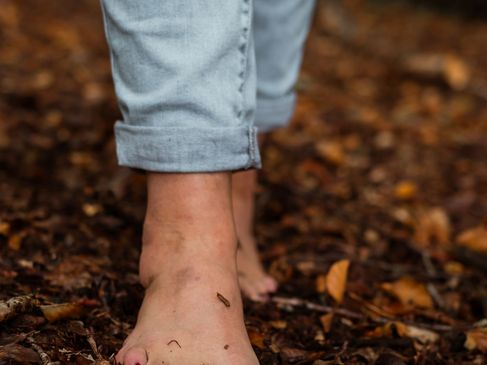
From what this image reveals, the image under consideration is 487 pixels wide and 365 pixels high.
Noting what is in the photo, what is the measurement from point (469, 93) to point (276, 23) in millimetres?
2173

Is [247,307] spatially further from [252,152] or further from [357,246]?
[357,246]

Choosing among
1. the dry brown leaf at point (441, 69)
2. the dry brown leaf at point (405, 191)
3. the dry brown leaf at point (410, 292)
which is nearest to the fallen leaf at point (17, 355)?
the dry brown leaf at point (410, 292)

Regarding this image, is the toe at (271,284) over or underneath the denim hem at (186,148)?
underneath

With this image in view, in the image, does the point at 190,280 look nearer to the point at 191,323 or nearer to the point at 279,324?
the point at 191,323

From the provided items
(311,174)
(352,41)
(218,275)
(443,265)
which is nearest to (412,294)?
(443,265)

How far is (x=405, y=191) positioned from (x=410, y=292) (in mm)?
774

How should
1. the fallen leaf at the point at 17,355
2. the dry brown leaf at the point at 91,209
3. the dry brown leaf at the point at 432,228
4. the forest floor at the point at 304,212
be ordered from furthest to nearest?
the dry brown leaf at the point at 432,228
the dry brown leaf at the point at 91,209
the forest floor at the point at 304,212
the fallen leaf at the point at 17,355

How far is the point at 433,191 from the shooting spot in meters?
2.00

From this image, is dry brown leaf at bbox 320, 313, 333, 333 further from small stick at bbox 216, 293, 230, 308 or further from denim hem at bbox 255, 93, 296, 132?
denim hem at bbox 255, 93, 296, 132

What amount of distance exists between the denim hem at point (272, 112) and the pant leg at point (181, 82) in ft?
1.45

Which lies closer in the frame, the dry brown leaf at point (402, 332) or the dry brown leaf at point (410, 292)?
the dry brown leaf at point (402, 332)

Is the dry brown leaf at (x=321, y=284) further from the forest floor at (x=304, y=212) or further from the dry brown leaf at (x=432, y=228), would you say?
the dry brown leaf at (x=432, y=228)

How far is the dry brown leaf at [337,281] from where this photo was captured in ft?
3.76

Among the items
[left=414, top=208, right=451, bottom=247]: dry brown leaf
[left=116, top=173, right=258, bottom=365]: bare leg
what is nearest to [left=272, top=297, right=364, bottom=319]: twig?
[left=116, top=173, right=258, bottom=365]: bare leg
